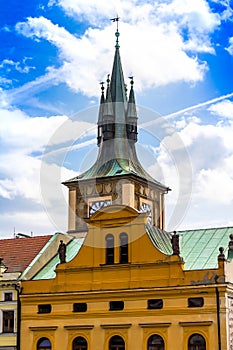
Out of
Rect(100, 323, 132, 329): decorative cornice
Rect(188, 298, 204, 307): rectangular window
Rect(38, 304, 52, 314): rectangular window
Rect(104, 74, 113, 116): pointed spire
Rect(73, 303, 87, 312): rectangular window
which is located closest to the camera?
Rect(188, 298, 204, 307): rectangular window

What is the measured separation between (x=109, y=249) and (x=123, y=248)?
104 centimetres

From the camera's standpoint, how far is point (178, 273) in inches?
1938

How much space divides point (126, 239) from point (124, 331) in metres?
6.26

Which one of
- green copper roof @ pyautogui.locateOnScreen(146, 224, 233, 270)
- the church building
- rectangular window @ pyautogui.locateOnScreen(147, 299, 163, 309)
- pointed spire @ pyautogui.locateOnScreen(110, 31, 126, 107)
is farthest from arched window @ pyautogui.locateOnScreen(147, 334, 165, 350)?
pointed spire @ pyautogui.locateOnScreen(110, 31, 126, 107)

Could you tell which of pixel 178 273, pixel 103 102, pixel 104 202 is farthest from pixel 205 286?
pixel 103 102

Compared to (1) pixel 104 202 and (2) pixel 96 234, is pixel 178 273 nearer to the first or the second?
(2) pixel 96 234

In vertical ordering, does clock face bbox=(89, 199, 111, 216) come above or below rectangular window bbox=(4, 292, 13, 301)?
above

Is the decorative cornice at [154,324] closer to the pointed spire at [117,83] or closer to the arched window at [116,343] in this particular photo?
the arched window at [116,343]

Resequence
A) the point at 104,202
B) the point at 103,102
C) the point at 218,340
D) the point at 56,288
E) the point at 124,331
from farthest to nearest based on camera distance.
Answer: the point at 103,102 < the point at 104,202 < the point at 56,288 < the point at 124,331 < the point at 218,340

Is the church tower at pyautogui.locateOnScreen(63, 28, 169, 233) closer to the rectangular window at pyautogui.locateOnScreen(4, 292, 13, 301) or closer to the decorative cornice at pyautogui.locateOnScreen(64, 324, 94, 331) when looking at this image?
the rectangular window at pyautogui.locateOnScreen(4, 292, 13, 301)

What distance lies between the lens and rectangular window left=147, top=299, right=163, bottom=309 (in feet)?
162

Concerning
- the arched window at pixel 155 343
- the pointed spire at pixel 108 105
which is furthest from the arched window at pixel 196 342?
the pointed spire at pixel 108 105

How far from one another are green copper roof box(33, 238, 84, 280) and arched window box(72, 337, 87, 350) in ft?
19.4

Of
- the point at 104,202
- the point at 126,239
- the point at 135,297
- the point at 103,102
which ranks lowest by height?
the point at 135,297
